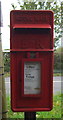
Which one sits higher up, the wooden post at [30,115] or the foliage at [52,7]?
the foliage at [52,7]

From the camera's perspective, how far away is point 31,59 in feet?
8.43

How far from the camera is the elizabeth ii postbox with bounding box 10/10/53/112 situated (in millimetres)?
2572

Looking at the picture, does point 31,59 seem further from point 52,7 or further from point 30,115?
point 52,7

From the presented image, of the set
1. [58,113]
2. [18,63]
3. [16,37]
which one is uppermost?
[16,37]

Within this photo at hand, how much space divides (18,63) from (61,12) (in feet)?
8.84

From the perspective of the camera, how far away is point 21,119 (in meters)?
4.04

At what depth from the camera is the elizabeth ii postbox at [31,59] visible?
8.44 feet

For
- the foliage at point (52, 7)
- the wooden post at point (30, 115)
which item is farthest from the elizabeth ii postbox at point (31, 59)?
the foliage at point (52, 7)

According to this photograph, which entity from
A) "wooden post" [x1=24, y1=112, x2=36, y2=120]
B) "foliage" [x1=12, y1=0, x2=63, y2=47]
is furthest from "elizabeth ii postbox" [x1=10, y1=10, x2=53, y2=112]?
"foliage" [x1=12, y1=0, x2=63, y2=47]

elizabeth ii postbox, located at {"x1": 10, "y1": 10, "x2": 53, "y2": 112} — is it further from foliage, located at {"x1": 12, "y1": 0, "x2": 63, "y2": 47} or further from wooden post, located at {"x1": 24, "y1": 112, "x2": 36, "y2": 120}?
foliage, located at {"x1": 12, "y1": 0, "x2": 63, "y2": 47}

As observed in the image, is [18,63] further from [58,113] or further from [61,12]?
[61,12]

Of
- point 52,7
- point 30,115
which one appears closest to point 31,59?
point 30,115

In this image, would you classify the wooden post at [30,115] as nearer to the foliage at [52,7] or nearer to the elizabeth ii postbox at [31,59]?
the elizabeth ii postbox at [31,59]

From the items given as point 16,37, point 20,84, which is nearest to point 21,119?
point 20,84
